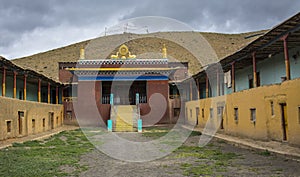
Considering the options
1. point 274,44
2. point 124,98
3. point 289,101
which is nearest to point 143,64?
point 124,98

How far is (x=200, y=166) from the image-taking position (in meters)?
9.83

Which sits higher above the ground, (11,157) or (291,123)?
(291,123)

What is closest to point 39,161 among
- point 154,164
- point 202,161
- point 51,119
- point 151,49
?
point 154,164

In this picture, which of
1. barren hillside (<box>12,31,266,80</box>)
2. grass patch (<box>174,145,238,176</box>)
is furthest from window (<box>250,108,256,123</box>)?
barren hillside (<box>12,31,266,80</box>)

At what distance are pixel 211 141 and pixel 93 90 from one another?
14.6 meters

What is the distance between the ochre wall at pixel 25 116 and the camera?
16.4m

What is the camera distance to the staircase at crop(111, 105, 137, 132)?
2459 centimetres

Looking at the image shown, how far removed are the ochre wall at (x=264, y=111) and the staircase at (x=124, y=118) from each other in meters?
6.51

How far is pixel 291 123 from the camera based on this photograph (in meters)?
12.3

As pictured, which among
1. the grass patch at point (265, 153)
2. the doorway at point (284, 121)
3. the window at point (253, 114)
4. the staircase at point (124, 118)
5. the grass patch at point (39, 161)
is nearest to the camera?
the grass patch at point (39, 161)

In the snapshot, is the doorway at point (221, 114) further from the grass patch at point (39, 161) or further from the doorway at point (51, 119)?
the doorway at point (51, 119)

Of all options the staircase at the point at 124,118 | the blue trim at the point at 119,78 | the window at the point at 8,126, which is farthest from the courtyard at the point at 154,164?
the blue trim at the point at 119,78

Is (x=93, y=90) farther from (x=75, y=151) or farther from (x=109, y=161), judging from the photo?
(x=109, y=161)

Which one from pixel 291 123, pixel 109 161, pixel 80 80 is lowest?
pixel 109 161
